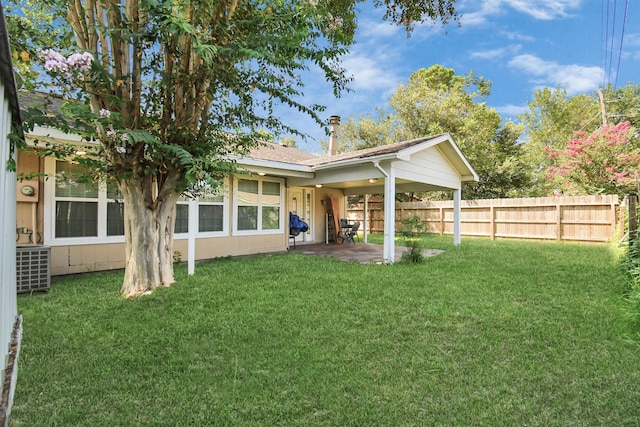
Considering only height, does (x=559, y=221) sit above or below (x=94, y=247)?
above

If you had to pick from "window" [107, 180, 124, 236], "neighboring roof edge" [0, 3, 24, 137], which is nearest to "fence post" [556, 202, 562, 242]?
"window" [107, 180, 124, 236]

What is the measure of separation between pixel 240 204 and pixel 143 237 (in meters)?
4.16

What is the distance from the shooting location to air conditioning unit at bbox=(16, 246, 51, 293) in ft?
15.9

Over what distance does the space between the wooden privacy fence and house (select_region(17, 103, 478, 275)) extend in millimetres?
3086

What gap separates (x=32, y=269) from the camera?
16.2 feet

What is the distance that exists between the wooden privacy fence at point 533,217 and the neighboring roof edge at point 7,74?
1345cm

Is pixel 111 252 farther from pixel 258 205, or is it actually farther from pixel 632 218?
pixel 632 218

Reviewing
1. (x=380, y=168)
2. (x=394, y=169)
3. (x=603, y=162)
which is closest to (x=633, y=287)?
(x=394, y=169)

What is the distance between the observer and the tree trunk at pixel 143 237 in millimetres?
4852

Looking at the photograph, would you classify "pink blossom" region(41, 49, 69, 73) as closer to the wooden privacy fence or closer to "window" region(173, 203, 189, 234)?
"window" region(173, 203, 189, 234)

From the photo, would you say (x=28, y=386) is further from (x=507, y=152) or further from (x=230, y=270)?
(x=507, y=152)

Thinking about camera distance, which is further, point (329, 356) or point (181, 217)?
point (181, 217)

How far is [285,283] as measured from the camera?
5617 millimetres

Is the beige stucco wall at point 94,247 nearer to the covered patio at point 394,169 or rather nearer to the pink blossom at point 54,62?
the covered patio at point 394,169
